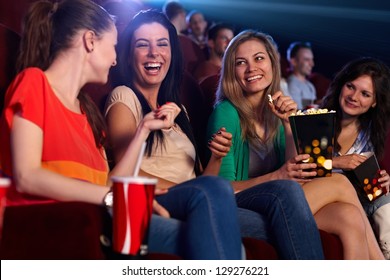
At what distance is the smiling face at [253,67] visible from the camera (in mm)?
1662

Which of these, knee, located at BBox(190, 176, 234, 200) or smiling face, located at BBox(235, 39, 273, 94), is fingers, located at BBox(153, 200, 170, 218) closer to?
knee, located at BBox(190, 176, 234, 200)

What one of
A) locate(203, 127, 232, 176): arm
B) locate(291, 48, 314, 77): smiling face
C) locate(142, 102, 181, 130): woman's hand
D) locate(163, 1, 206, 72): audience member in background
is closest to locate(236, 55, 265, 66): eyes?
locate(203, 127, 232, 176): arm

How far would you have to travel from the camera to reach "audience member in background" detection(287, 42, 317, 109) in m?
3.47

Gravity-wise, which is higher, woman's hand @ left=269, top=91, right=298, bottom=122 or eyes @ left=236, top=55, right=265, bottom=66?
eyes @ left=236, top=55, right=265, bottom=66

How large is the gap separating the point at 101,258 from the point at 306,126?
54cm

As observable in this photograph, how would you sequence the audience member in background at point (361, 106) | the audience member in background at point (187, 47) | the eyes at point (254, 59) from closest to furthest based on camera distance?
the eyes at point (254, 59) → the audience member in background at point (361, 106) → the audience member in background at point (187, 47)

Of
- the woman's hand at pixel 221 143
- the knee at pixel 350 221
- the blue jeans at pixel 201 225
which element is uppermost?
the woman's hand at pixel 221 143

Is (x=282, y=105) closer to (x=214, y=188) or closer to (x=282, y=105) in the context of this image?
(x=282, y=105)

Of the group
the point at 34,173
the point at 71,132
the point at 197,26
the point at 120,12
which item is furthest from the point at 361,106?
the point at 197,26

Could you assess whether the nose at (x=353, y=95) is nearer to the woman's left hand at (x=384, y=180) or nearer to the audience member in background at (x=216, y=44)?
the woman's left hand at (x=384, y=180)

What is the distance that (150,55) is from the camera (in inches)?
59.7

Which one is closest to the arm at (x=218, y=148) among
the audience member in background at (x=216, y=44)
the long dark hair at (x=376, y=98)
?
the long dark hair at (x=376, y=98)

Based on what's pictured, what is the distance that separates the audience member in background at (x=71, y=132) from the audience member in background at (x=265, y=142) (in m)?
0.27

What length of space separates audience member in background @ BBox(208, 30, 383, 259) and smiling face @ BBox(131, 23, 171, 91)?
6.9 inches
